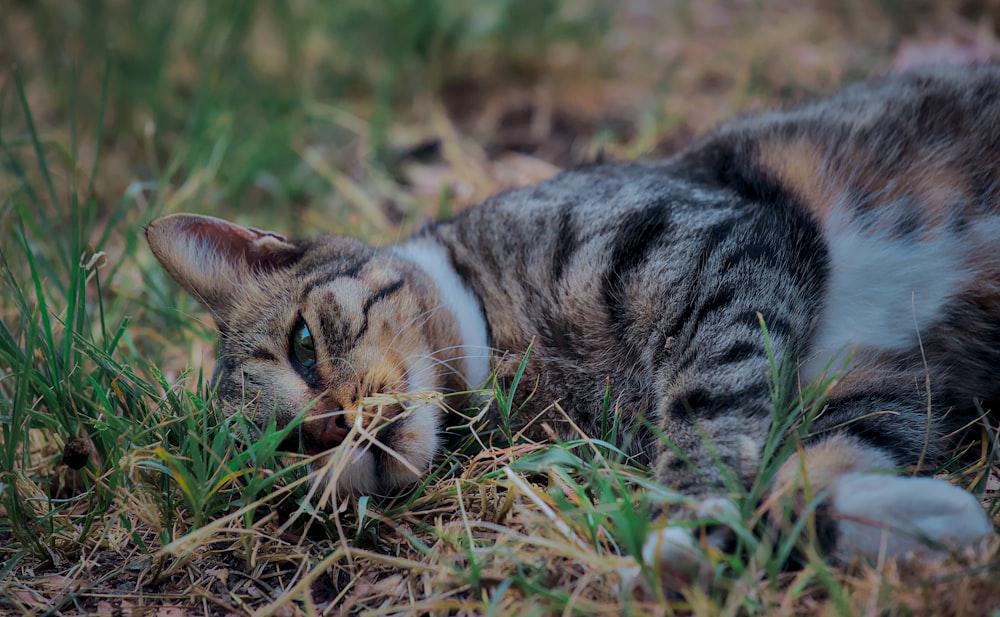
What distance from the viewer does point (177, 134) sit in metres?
4.43

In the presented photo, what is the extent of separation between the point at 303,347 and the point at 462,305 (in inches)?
20.4

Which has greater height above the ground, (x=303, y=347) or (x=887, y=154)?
(x=887, y=154)

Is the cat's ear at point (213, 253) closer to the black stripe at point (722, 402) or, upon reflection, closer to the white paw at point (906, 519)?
the black stripe at point (722, 402)

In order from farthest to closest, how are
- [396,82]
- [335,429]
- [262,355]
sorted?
[396,82] < [262,355] < [335,429]

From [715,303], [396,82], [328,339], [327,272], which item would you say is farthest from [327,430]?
[396,82]

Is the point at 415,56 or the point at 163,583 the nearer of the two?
the point at 163,583

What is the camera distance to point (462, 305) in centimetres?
248

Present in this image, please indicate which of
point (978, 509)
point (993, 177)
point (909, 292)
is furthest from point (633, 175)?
point (978, 509)

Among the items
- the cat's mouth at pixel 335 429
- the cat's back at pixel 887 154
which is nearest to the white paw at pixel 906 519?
the cat's back at pixel 887 154

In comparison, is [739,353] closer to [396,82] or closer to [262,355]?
[262,355]

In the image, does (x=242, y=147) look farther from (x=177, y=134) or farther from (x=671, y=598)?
(x=671, y=598)

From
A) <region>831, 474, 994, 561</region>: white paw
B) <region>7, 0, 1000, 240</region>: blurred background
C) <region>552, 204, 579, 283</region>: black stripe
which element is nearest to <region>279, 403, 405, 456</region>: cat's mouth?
<region>552, 204, 579, 283</region>: black stripe

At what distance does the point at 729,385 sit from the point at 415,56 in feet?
11.5

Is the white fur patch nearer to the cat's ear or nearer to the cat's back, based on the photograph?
the cat's back
